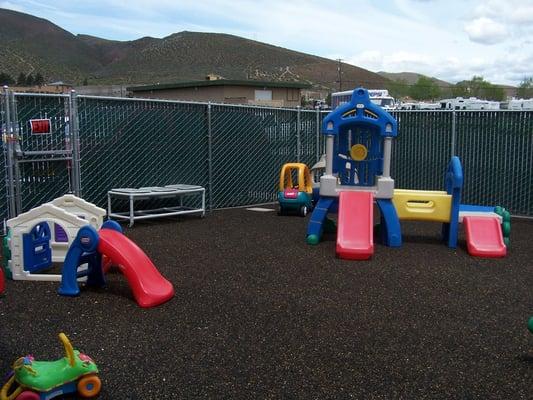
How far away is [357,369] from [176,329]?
1477mm

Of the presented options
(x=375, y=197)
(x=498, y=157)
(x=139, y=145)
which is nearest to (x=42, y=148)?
(x=139, y=145)

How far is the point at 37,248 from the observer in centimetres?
582

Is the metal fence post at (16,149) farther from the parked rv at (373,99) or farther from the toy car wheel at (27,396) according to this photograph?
the parked rv at (373,99)

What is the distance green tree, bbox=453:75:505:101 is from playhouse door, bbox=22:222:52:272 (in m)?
90.4

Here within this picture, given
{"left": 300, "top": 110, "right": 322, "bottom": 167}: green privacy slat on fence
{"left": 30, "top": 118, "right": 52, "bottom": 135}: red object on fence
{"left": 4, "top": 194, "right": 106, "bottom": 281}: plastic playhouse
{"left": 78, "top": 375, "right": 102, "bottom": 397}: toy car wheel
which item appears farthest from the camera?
{"left": 300, "top": 110, "right": 322, "bottom": 167}: green privacy slat on fence

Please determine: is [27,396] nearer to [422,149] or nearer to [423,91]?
[422,149]

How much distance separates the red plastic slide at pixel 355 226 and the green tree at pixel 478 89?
87.5 m

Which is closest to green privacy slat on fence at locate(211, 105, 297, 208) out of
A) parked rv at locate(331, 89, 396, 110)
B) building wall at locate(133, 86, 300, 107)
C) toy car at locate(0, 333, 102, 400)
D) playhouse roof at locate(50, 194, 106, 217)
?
playhouse roof at locate(50, 194, 106, 217)

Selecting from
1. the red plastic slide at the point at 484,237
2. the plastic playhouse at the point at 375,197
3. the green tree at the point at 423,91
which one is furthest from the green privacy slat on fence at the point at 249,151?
the green tree at the point at 423,91

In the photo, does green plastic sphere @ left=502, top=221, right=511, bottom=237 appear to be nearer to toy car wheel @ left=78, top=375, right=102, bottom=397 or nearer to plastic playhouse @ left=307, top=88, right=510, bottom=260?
plastic playhouse @ left=307, top=88, right=510, bottom=260

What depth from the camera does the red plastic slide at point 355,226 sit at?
→ 6668mm

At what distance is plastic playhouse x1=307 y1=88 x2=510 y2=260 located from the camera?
725 cm

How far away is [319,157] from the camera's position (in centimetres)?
1230

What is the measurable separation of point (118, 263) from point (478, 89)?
10604 cm
